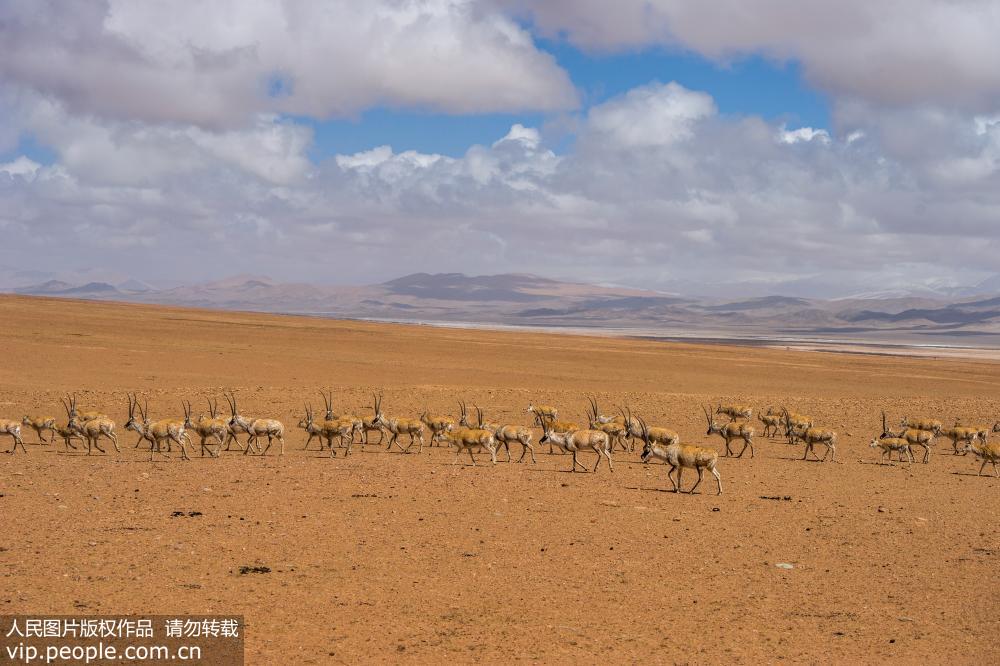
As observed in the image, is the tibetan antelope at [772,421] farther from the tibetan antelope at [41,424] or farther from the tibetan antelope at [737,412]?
the tibetan antelope at [41,424]

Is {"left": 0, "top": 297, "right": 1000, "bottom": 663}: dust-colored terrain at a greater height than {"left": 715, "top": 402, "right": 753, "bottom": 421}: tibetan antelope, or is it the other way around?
{"left": 715, "top": 402, "right": 753, "bottom": 421}: tibetan antelope

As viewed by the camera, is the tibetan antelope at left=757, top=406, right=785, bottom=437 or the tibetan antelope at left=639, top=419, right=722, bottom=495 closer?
the tibetan antelope at left=639, top=419, right=722, bottom=495

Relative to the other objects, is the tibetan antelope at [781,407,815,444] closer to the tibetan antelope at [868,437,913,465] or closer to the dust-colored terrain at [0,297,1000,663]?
the dust-colored terrain at [0,297,1000,663]

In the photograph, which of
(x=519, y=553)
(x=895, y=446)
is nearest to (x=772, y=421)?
(x=895, y=446)

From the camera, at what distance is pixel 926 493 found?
18.1 m

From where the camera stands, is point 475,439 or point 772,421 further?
point 772,421

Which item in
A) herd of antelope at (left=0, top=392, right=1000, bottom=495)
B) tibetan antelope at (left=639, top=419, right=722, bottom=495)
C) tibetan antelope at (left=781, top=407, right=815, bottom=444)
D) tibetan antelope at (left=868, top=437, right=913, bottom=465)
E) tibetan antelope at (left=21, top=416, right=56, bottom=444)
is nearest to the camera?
tibetan antelope at (left=639, top=419, right=722, bottom=495)

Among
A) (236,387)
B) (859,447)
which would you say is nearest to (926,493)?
(859,447)

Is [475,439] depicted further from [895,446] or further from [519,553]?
[895,446]

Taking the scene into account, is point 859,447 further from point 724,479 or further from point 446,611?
point 446,611

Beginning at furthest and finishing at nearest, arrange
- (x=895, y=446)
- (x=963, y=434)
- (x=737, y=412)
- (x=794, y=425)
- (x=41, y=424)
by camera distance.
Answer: (x=737, y=412)
(x=794, y=425)
(x=963, y=434)
(x=895, y=446)
(x=41, y=424)

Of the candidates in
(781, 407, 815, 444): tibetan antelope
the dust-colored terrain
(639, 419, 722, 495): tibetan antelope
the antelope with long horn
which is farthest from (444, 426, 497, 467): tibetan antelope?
(781, 407, 815, 444): tibetan antelope

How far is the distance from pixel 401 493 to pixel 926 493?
439 inches

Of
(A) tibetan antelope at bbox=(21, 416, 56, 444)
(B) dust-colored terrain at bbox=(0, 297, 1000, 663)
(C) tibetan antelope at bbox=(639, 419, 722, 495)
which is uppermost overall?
(C) tibetan antelope at bbox=(639, 419, 722, 495)
